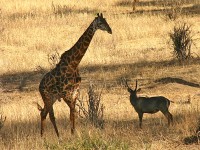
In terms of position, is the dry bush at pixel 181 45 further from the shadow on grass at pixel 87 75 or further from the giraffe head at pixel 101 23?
the giraffe head at pixel 101 23

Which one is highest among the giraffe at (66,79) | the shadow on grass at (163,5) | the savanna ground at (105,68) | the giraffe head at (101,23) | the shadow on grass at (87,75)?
the giraffe head at (101,23)

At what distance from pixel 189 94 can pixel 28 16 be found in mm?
16537

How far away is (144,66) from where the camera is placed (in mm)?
22203

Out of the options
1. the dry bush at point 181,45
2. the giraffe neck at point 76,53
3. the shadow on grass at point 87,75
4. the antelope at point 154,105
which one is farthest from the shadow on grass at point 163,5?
the giraffe neck at point 76,53

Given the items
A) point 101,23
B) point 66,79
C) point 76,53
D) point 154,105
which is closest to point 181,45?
point 154,105

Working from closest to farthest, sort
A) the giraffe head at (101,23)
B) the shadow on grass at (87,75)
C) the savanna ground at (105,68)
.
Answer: the savanna ground at (105,68) < the giraffe head at (101,23) < the shadow on grass at (87,75)

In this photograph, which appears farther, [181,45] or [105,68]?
[105,68]

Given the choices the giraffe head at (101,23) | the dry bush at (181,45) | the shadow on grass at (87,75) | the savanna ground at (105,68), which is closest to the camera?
the savanna ground at (105,68)

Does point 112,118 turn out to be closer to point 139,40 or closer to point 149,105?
point 149,105

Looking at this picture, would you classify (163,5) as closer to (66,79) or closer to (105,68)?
Answer: (105,68)

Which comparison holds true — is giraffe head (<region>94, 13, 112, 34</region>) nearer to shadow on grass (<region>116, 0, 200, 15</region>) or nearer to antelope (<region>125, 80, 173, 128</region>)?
antelope (<region>125, 80, 173, 128</region>)

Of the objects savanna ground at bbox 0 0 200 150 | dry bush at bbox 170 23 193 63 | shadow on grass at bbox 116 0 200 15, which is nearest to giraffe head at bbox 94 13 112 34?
savanna ground at bbox 0 0 200 150

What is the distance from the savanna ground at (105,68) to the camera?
10.7m

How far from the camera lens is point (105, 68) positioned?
882 inches
